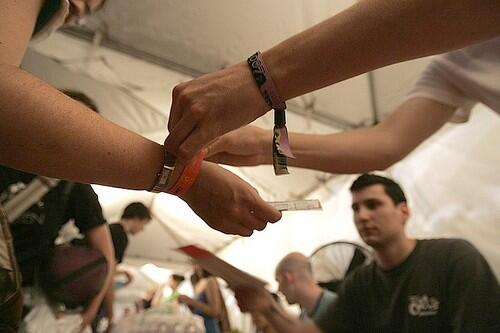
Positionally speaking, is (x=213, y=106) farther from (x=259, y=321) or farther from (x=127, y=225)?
(x=127, y=225)

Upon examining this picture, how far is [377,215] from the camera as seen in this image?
86 cm

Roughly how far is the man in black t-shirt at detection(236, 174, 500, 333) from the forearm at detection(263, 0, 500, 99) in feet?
0.97

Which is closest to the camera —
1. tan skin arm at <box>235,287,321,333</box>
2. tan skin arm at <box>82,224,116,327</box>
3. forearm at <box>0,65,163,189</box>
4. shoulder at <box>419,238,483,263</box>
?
forearm at <box>0,65,163,189</box>

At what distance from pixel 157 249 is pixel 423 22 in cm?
103

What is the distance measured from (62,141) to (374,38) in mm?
217

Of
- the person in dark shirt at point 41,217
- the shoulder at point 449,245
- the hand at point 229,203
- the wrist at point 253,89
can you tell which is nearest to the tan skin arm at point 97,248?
the person in dark shirt at point 41,217

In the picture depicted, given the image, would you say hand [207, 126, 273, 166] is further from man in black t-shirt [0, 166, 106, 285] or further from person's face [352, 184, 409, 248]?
person's face [352, 184, 409, 248]

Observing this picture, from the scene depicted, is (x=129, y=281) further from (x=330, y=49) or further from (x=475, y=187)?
(x=330, y=49)

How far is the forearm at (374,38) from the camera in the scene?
0.95ft

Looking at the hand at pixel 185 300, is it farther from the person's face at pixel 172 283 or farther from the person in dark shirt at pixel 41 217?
the person in dark shirt at pixel 41 217

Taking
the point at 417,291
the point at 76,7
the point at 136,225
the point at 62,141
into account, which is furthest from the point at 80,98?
the point at 136,225

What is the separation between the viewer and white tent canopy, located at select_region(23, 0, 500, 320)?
778 mm

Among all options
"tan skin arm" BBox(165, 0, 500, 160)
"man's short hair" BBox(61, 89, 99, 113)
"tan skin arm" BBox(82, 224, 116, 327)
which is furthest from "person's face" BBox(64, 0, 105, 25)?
"tan skin arm" BBox(82, 224, 116, 327)

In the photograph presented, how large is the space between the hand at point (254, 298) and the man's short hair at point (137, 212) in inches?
21.5
